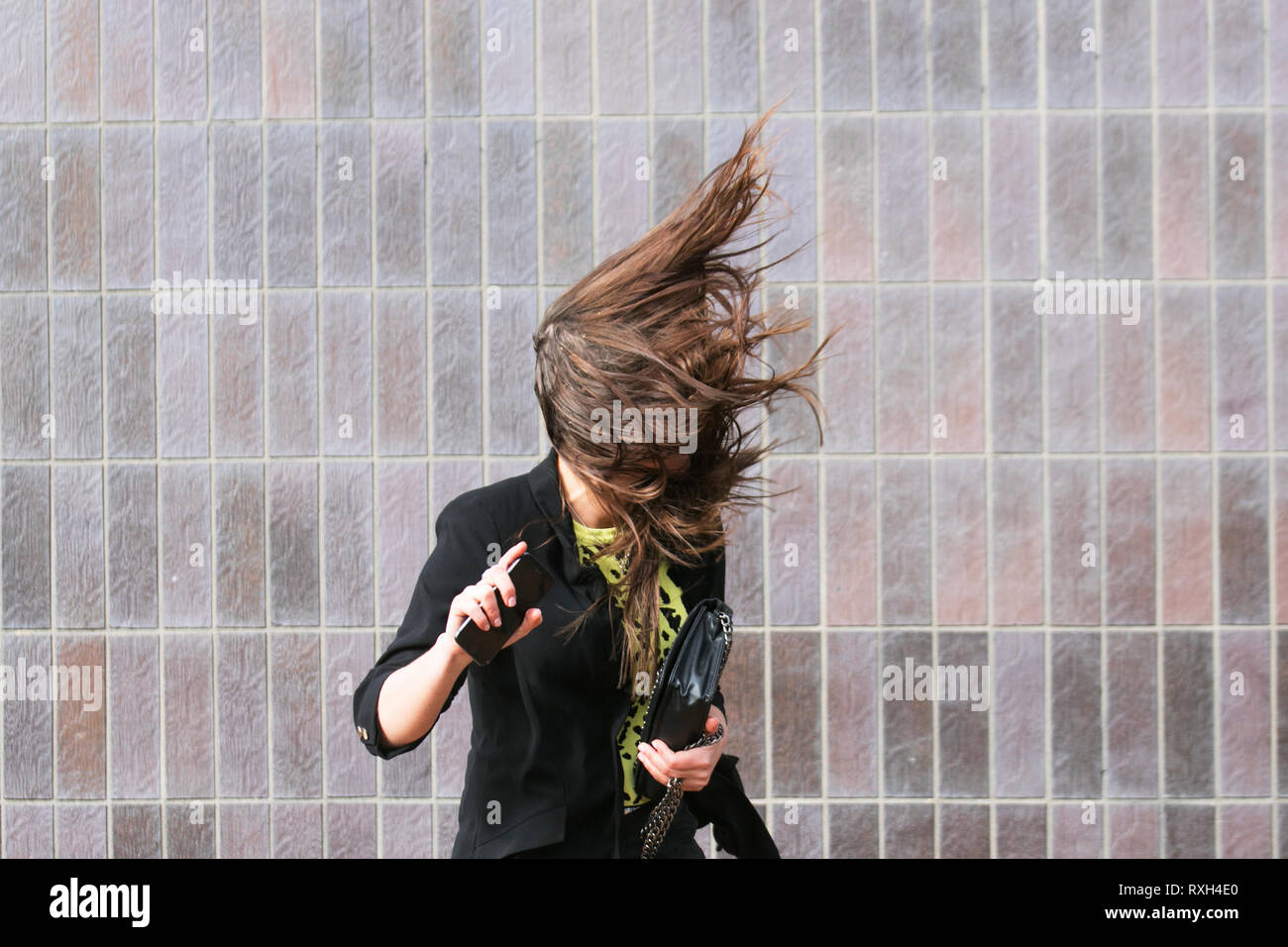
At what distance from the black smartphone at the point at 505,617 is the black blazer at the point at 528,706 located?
15 cm

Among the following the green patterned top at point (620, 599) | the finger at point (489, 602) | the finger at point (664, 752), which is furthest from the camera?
the green patterned top at point (620, 599)

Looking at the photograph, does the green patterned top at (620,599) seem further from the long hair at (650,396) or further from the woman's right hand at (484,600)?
the woman's right hand at (484,600)

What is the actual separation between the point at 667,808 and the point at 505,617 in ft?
1.67

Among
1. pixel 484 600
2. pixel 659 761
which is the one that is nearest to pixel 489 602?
pixel 484 600

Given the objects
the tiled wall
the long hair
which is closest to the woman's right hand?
the long hair

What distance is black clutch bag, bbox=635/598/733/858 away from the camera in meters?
1.78

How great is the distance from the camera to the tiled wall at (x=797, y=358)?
9.87 ft

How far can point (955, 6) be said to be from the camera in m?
3.00

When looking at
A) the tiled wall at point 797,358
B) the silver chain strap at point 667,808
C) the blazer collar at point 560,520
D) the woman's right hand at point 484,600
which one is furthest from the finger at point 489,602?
the tiled wall at point 797,358

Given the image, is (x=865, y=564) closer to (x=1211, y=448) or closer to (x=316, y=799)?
(x=1211, y=448)

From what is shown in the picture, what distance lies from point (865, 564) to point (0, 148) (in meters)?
3.01

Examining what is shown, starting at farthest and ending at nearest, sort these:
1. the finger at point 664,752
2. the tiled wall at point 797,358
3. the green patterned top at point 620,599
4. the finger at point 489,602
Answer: the tiled wall at point 797,358, the green patterned top at point 620,599, the finger at point 664,752, the finger at point 489,602

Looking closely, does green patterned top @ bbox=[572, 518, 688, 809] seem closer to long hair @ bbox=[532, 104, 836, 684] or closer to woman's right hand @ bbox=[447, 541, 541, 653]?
long hair @ bbox=[532, 104, 836, 684]
